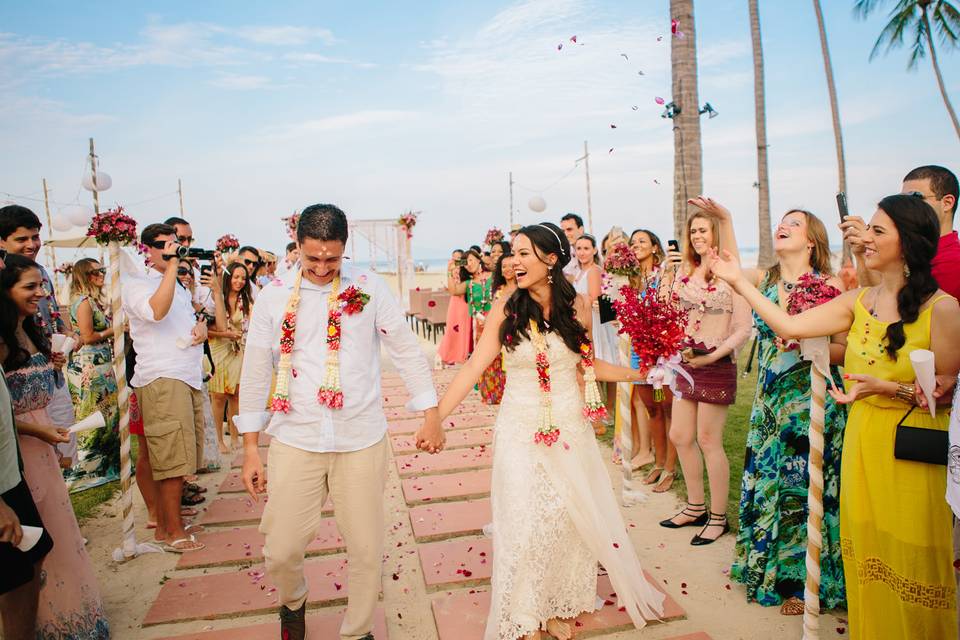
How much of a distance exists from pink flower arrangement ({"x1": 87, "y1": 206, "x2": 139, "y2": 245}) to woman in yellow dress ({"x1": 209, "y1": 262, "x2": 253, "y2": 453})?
235cm

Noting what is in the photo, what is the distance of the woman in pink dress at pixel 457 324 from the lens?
38.9ft

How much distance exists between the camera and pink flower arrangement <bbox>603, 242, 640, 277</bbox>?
671 cm

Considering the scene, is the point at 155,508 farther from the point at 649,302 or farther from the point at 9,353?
the point at 649,302

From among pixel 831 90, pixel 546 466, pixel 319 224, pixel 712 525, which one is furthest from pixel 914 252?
Answer: pixel 831 90

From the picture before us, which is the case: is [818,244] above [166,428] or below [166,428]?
above

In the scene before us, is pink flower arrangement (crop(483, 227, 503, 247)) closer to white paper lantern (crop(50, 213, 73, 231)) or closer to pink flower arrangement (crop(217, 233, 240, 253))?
pink flower arrangement (crop(217, 233, 240, 253))

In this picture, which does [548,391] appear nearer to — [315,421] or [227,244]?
[315,421]

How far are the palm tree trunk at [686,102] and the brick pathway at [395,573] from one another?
4.76 meters

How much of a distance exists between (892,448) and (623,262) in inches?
160

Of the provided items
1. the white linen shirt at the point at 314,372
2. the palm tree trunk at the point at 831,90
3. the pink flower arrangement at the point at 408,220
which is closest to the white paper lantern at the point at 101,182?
the pink flower arrangement at the point at 408,220

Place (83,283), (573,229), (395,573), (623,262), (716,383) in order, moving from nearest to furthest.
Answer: (395,573), (716,383), (83,283), (623,262), (573,229)

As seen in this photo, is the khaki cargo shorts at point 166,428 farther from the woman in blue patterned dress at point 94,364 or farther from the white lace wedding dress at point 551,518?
the white lace wedding dress at point 551,518

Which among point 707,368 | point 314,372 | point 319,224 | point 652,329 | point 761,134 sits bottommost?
point 707,368

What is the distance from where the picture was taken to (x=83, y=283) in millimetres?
5926
